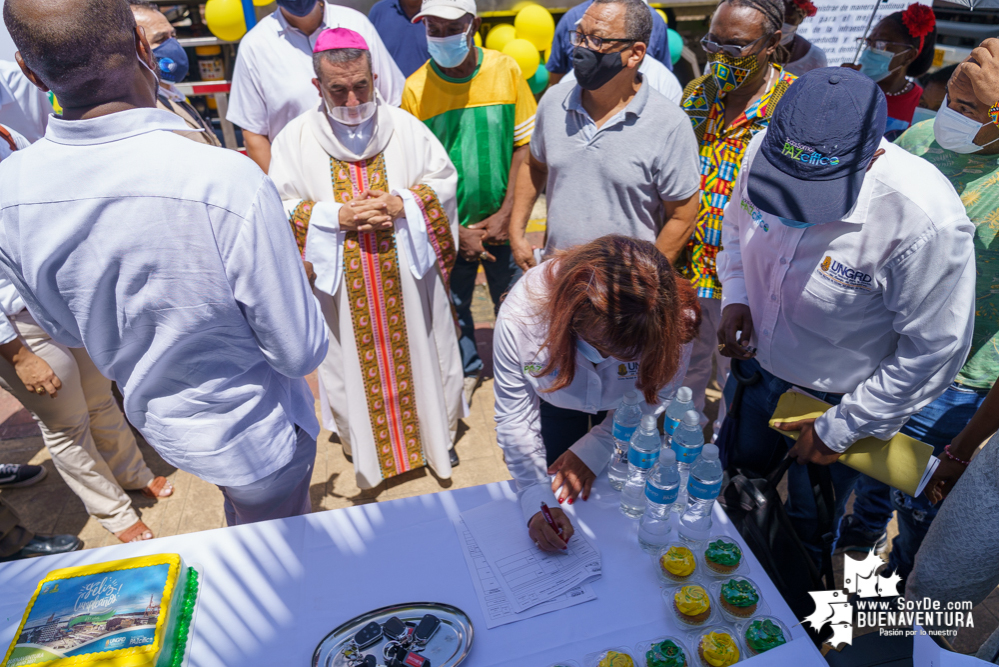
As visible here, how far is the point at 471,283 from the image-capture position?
11.7 ft

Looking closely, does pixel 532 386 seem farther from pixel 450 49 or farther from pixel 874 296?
pixel 450 49

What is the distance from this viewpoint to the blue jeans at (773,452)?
6.64 ft

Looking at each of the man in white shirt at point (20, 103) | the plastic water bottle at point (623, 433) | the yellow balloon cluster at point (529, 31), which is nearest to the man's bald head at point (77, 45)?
the plastic water bottle at point (623, 433)

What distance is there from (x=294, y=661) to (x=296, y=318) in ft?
2.73

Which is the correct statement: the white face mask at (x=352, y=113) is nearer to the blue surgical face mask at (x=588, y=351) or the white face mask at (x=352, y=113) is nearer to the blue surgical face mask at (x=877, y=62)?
the blue surgical face mask at (x=588, y=351)

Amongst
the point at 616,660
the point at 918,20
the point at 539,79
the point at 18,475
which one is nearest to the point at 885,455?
the point at 616,660

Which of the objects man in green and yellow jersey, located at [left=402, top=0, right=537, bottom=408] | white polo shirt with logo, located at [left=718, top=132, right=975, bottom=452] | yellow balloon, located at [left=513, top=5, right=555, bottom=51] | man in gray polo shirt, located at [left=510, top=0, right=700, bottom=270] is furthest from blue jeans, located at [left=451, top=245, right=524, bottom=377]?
yellow balloon, located at [left=513, top=5, right=555, bottom=51]

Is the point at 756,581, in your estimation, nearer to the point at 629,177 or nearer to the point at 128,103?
the point at 629,177

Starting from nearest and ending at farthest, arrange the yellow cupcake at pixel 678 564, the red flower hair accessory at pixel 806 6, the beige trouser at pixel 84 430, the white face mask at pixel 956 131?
the yellow cupcake at pixel 678 564
the white face mask at pixel 956 131
the beige trouser at pixel 84 430
the red flower hair accessory at pixel 806 6

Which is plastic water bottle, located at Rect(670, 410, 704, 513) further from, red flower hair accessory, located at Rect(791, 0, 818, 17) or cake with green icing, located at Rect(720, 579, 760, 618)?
red flower hair accessory, located at Rect(791, 0, 818, 17)

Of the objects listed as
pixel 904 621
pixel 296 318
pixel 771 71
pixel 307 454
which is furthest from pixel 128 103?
pixel 771 71

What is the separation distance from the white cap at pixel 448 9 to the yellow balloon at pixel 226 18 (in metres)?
2.82

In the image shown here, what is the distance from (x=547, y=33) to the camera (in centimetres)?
578

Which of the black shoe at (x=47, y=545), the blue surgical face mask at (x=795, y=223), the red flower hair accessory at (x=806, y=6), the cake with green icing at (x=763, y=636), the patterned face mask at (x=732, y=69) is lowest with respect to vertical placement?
the black shoe at (x=47, y=545)
